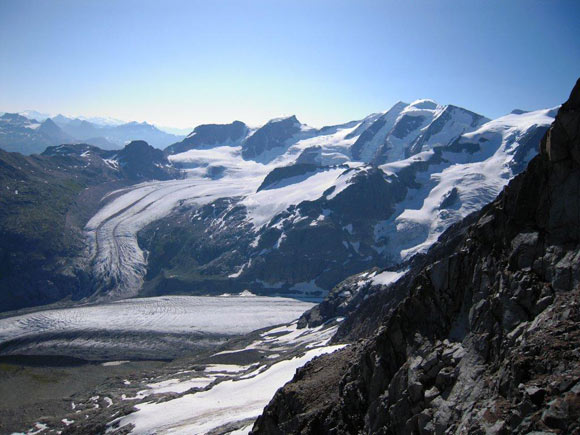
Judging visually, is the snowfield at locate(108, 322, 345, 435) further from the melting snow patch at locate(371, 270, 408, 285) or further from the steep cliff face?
the melting snow patch at locate(371, 270, 408, 285)

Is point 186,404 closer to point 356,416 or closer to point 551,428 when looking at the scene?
point 356,416

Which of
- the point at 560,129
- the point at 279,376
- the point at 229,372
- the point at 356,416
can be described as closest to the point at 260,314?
the point at 229,372

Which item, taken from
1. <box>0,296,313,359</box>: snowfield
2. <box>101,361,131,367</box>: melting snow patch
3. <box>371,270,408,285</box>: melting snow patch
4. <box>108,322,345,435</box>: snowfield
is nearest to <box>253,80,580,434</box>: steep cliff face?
<box>108,322,345,435</box>: snowfield

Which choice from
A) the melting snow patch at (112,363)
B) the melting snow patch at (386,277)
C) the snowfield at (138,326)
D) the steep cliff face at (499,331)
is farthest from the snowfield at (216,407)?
the snowfield at (138,326)

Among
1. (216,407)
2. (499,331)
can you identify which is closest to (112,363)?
(216,407)

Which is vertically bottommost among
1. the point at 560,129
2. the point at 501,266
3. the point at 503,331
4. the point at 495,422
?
the point at 495,422

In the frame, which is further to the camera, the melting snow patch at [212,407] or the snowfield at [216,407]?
the melting snow patch at [212,407]

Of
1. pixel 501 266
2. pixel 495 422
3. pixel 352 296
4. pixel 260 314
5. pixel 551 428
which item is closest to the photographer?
pixel 551 428

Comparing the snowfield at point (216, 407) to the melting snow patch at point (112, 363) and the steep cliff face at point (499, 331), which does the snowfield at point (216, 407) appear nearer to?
the steep cliff face at point (499, 331)
